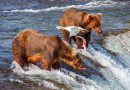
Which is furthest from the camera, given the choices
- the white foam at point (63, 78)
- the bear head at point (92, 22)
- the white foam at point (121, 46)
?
the white foam at point (121, 46)

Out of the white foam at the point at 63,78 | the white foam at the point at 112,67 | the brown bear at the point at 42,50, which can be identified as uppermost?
the brown bear at the point at 42,50

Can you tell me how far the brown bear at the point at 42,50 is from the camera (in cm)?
562

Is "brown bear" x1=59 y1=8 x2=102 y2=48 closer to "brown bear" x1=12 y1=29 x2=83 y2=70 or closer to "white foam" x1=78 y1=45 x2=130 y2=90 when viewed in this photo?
"white foam" x1=78 y1=45 x2=130 y2=90

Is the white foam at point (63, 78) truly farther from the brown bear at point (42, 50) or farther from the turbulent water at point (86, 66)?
the brown bear at point (42, 50)

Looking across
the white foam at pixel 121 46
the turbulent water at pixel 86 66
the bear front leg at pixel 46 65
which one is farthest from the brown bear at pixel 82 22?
the bear front leg at pixel 46 65

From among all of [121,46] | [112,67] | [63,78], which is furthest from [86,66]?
[121,46]

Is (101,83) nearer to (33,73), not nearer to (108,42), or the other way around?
(33,73)

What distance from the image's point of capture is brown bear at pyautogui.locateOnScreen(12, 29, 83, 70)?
562 centimetres

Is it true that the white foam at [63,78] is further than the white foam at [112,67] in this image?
No

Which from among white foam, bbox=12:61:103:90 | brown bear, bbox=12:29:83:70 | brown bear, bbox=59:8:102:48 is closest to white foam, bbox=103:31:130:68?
brown bear, bbox=59:8:102:48

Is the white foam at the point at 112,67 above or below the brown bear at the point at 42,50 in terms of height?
below

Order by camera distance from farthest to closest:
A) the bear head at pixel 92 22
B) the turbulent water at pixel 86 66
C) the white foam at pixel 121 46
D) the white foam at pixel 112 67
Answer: the white foam at pixel 121 46
the bear head at pixel 92 22
the white foam at pixel 112 67
the turbulent water at pixel 86 66

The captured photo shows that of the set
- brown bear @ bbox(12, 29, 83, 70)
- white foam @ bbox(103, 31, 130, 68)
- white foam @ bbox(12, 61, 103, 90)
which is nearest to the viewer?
white foam @ bbox(12, 61, 103, 90)

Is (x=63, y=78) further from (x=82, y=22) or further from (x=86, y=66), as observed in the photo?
(x=82, y=22)
